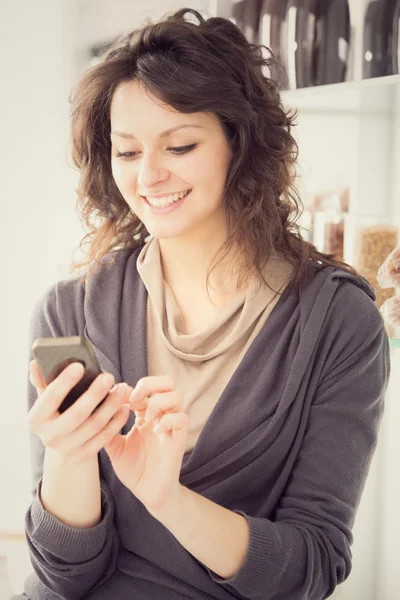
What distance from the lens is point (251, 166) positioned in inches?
55.7

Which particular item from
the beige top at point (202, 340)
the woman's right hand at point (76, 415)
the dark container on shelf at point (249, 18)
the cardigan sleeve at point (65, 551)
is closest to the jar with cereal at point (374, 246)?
the beige top at point (202, 340)

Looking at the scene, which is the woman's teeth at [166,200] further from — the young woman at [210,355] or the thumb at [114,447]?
the thumb at [114,447]

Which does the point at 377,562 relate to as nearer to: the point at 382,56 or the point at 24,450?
the point at 24,450

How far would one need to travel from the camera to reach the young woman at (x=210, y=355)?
120 cm

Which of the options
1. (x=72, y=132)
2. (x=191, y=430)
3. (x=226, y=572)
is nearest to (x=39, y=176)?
(x=72, y=132)

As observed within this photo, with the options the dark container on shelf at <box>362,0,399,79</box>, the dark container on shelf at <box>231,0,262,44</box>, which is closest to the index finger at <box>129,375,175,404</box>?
the dark container on shelf at <box>362,0,399,79</box>

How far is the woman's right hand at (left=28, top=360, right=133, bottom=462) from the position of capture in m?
0.96

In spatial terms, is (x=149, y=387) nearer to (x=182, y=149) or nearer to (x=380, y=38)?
(x=182, y=149)

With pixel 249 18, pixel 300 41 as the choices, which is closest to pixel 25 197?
pixel 249 18

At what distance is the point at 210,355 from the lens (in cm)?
136

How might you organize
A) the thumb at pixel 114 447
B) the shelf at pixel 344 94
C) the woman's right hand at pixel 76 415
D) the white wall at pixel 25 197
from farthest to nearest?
the white wall at pixel 25 197, the shelf at pixel 344 94, the thumb at pixel 114 447, the woman's right hand at pixel 76 415

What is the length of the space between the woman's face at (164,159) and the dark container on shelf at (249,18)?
0.65 meters

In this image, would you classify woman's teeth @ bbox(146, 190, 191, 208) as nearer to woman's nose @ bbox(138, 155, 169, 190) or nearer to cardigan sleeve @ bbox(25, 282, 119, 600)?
woman's nose @ bbox(138, 155, 169, 190)

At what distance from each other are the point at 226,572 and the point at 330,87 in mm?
1041
